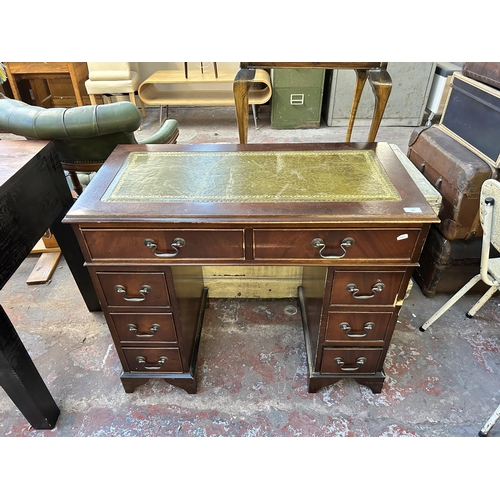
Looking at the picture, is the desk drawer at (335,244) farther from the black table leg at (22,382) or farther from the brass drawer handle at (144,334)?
the black table leg at (22,382)

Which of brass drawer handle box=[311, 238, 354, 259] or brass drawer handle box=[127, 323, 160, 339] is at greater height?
brass drawer handle box=[311, 238, 354, 259]

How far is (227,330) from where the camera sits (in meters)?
1.88

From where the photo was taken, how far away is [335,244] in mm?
1127

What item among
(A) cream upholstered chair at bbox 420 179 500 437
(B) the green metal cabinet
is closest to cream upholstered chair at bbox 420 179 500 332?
(A) cream upholstered chair at bbox 420 179 500 437

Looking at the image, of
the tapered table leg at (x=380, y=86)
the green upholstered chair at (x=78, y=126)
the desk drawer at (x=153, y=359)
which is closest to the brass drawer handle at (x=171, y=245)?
the desk drawer at (x=153, y=359)

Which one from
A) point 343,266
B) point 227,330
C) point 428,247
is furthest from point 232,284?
point 428,247

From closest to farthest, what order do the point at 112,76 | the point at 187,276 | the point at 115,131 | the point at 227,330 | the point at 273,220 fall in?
the point at 273,220, the point at 187,276, the point at 115,131, the point at 227,330, the point at 112,76

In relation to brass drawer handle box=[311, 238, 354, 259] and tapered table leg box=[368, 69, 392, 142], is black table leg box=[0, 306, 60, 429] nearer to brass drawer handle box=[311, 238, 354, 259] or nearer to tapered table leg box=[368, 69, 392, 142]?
brass drawer handle box=[311, 238, 354, 259]

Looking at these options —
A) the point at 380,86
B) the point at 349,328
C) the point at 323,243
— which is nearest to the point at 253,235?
the point at 323,243

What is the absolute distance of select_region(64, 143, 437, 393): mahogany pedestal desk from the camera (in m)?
1.08

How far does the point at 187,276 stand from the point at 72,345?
2.46 feet

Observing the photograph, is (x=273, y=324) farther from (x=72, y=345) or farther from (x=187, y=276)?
(x=72, y=345)

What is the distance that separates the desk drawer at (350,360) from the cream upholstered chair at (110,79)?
3811 mm

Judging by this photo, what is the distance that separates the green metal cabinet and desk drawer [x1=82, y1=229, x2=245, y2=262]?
3.19 m
